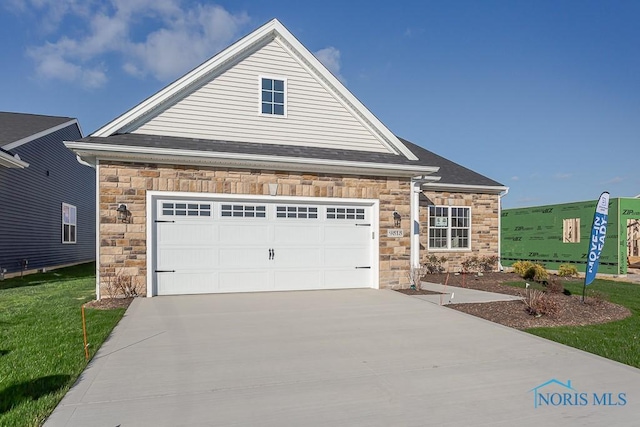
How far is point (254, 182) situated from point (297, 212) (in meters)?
1.42

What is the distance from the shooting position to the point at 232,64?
11156 millimetres

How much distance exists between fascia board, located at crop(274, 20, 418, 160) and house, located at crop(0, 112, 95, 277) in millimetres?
9773

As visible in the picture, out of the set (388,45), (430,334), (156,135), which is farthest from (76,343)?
(388,45)

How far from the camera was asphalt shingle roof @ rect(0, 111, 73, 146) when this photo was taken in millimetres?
15576

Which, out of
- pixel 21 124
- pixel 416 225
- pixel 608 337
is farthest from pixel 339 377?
pixel 21 124

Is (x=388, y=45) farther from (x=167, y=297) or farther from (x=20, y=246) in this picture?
(x=20, y=246)

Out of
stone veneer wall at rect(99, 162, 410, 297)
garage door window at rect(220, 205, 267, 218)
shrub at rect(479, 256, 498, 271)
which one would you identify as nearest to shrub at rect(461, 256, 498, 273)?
shrub at rect(479, 256, 498, 271)

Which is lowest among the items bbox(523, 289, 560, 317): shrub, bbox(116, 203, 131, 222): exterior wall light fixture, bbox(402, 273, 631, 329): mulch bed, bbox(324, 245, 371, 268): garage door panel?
bbox(402, 273, 631, 329): mulch bed

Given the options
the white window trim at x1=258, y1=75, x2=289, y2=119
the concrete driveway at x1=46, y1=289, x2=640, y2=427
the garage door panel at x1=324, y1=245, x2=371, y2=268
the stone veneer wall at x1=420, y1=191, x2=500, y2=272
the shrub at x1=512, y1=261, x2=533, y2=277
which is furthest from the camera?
the stone veneer wall at x1=420, y1=191, x2=500, y2=272

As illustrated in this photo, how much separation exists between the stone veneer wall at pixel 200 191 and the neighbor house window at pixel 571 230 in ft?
34.8

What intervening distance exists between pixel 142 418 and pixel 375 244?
846 centimetres

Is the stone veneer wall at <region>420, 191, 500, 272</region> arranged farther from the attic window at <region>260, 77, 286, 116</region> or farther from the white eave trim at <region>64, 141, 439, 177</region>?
the attic window at <region>260, 77, 286, 116</region>

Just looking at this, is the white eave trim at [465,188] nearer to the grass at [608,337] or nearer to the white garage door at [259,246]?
the white garage door at [259,246]

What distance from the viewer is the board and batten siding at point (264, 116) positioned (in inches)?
423
